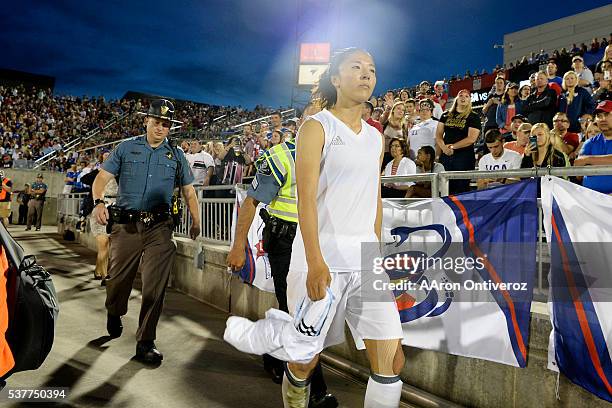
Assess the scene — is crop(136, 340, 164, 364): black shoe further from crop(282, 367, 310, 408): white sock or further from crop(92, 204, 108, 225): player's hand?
crop(282, 367, 310, 408): white sock

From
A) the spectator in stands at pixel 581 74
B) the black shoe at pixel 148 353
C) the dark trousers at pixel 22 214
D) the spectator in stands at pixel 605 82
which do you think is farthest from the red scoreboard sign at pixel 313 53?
the black shoe at pixel 148 353

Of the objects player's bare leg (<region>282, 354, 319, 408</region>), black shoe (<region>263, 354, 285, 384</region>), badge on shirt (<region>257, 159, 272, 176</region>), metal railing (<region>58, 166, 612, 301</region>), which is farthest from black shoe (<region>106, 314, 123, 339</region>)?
player's bare leg (<region>282, 354, 319, 408</region>)

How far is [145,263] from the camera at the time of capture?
16.7 feet

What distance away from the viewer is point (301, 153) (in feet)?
8.30

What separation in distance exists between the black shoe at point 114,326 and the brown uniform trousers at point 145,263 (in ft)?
1.10

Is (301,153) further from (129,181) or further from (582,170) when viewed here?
(129,181)

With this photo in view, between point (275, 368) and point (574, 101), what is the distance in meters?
6.34

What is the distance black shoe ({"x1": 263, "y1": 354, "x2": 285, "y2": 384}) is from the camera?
4543 millimetres

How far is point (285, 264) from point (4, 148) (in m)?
30.1

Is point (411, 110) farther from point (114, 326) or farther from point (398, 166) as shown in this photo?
point (114, 326)

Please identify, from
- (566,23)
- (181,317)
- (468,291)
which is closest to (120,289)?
(181,317)

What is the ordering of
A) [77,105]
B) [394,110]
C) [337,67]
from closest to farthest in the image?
[337,67], [394,110], [77,105]

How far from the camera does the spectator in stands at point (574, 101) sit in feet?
26.0

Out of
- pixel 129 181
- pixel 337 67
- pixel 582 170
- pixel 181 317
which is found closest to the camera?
pixel 337 67
